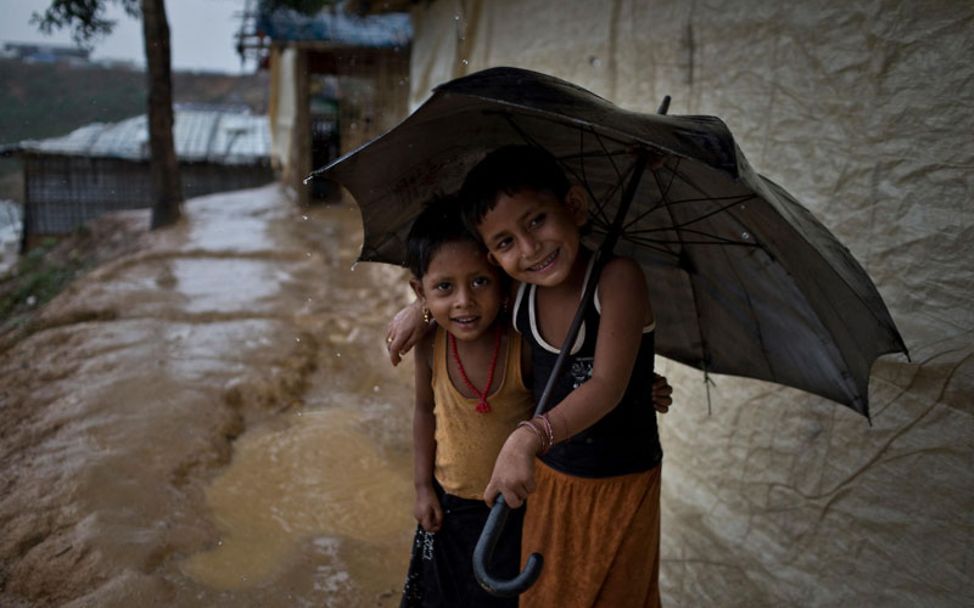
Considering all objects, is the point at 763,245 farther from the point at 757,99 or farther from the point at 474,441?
the point at 757,99

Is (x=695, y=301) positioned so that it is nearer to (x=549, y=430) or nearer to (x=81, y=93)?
(x=549, y=430)

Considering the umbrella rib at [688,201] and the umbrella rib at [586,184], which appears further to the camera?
the umbrella rib at [586,184]

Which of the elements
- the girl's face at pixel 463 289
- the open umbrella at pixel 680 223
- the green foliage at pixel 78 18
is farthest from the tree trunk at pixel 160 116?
the girl's face at pixel 463 289

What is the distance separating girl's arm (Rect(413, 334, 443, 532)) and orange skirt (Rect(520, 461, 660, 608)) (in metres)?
0.33

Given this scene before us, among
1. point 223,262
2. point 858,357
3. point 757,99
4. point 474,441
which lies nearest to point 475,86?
point 474,441

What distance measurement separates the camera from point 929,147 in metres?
1.99

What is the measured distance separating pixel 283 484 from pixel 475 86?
300 cm

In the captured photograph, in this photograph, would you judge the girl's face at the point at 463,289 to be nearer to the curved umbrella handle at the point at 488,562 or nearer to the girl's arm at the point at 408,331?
A: the girl's arm at the point at 408,331

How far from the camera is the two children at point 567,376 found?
1.42 metres

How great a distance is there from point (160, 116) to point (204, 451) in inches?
353

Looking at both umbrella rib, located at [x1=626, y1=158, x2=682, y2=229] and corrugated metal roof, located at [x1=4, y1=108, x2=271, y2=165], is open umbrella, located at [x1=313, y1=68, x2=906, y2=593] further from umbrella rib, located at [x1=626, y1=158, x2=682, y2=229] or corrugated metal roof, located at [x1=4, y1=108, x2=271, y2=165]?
corrugated metal roof, located at [x1=4, y1=108, x2=271, y2=165]

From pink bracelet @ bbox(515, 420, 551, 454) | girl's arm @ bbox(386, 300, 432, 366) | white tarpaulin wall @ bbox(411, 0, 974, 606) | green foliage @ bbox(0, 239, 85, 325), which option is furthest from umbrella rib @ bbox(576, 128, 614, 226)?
green foliage @ bbox(0, 239, 85, 325)

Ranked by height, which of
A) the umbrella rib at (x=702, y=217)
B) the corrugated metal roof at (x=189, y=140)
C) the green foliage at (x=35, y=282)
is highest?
the umbrella rib at (x=702, y=217)

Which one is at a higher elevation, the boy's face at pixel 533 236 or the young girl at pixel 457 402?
the boy's face at pixel 533 236
